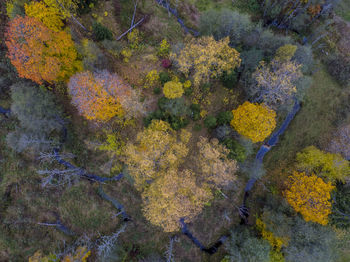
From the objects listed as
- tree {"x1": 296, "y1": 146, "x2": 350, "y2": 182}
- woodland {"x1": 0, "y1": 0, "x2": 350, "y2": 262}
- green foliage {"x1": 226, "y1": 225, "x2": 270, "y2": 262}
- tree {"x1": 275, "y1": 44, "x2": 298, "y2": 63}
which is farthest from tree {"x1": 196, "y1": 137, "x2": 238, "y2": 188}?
tree {"x1": 275, "y1": 44, "x2": 298, "y2": 63}

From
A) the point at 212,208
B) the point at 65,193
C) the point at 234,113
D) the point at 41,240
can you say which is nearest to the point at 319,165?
the point at 234,113

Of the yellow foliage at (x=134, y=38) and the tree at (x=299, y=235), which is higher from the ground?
the yellow foliage at (x=134, y=38)

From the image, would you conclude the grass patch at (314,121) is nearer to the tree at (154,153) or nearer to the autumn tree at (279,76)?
the autumn tree at (279,76)

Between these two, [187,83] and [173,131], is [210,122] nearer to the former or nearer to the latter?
[173,131]

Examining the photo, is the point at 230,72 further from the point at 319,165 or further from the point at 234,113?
the point at 319,165

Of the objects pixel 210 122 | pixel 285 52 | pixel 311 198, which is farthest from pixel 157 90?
pixel 311 198

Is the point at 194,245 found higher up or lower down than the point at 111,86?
lower down

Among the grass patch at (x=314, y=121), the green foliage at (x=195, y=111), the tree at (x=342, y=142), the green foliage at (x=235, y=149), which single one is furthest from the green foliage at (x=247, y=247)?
the green foliage at (x=195, y=111)

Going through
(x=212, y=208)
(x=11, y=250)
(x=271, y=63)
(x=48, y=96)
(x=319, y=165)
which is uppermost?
(x=271, y=63)
